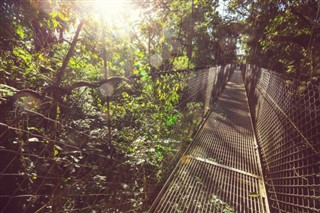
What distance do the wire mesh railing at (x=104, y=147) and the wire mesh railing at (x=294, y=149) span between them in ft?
5.01

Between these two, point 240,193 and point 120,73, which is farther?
point 120,73

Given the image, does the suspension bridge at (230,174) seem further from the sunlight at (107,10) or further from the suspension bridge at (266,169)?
the sunlight at (107,10)

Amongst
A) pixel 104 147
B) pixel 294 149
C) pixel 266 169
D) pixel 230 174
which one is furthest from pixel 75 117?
pixel 266 169

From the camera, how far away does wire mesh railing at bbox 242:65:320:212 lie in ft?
6.46

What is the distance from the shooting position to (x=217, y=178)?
3074 millimetres

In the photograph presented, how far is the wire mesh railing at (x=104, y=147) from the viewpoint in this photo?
1.99 m

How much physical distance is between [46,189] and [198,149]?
268 cm

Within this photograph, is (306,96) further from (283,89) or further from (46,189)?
(46,189)

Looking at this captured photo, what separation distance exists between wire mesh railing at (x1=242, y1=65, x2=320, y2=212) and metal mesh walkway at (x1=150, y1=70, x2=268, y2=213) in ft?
0.80

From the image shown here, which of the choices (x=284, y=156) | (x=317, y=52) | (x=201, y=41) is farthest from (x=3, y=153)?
(x=201, y=41)

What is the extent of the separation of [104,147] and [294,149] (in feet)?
9.21

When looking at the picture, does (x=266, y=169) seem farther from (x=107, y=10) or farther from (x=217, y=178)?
(x=107, y=10)

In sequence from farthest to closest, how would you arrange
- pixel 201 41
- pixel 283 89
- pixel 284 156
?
pixel 201 41, pixel 283 89, pixel 284 156

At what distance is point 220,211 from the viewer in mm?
2439
